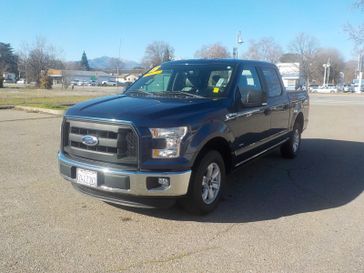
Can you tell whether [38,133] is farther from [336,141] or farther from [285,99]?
[336,141]

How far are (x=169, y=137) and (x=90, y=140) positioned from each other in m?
0.90

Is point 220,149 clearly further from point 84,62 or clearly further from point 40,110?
point 84,62

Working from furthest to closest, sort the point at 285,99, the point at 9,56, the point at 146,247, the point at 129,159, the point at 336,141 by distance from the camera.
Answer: the point at 9,56 < the point at 336,141 < the point at 285,99 < the point at 129,159 < the point at 146,247

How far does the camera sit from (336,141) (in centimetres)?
1027

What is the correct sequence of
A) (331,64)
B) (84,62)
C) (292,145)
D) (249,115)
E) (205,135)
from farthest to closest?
1. (84,62)
2. (331,64)
3. (292,145)
4. (249,115)
5. (205,135)

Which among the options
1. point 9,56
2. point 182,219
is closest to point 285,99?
point 182,219

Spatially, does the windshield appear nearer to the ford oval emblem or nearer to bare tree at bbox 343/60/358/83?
the ford oval emblem

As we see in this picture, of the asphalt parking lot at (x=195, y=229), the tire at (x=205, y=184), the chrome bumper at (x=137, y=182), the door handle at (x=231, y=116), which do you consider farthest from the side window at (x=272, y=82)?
the chrome bumper at (x=137, y=182)

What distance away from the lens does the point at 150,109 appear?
411cm

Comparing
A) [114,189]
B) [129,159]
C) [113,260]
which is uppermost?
[129,159]

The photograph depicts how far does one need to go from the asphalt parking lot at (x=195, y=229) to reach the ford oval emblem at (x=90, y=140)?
0.90 meters

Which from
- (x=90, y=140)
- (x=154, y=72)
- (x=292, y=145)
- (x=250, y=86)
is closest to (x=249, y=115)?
(x=250, y=86)

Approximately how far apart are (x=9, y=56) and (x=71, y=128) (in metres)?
131

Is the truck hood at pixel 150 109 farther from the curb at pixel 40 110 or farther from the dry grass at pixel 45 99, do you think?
the dry grass at pixel 45 99
